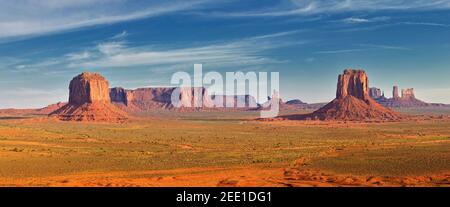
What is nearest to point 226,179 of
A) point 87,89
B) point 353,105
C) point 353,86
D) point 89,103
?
point 353,105

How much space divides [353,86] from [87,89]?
341 feet

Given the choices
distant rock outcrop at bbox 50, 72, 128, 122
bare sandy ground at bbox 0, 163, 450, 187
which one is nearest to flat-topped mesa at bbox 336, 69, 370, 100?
distant rock outcrop at bbox 50, 72, 128, 122

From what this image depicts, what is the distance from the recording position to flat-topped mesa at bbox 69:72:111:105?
6112 inches

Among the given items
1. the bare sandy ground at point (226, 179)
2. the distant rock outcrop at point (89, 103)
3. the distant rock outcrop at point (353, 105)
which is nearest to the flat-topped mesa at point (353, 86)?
the distant rock outcrop at point (353, 105)

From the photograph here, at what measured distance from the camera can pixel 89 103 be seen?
152 metres

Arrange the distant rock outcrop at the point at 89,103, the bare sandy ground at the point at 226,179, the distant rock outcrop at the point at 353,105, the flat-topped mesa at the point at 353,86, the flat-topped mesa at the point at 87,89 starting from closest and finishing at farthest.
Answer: the bare sandy ground at the point at 226,179, the distant rock outcrop at the point at 89,103, the distant rock outcrop at the point at 353,105, the flat-topped mesa at the point at 87,89, the flat-topped mesa at the point at 353,86

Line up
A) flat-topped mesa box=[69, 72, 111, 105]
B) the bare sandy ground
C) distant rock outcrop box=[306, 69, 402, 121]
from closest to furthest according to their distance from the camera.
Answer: the bare sandy ground, distant rock outcrop box=[306, 69, 402, 121], flat-topped mesa box=[69, 72, 111, 105]

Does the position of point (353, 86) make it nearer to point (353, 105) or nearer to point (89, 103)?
point (353, 105)

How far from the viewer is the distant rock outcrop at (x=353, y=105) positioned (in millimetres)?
138500

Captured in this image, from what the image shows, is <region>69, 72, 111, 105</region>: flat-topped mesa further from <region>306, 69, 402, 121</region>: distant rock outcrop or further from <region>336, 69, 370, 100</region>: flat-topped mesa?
<region>336, 69, 370, 100</region>: flat-topped mesa

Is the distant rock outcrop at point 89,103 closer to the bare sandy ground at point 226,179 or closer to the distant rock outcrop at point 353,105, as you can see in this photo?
the distant rock outcrop at point 353,105
